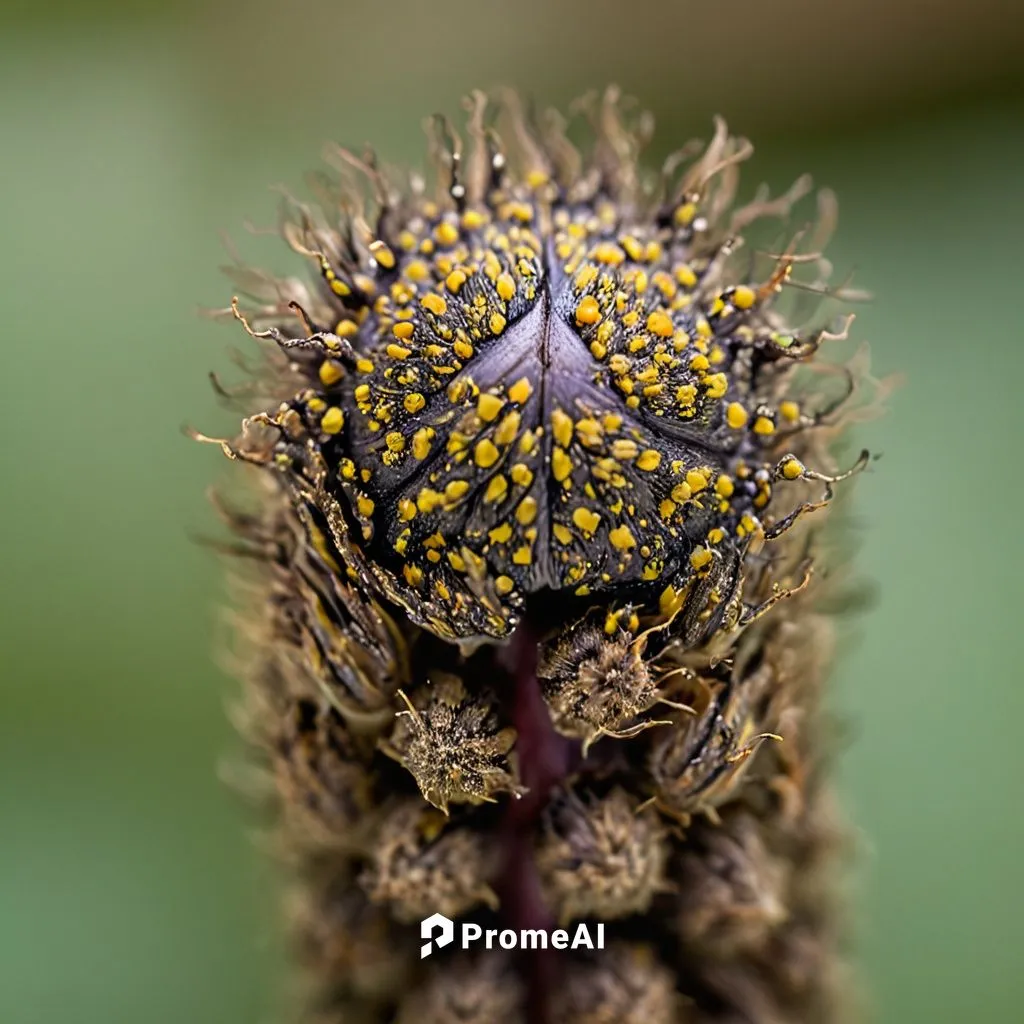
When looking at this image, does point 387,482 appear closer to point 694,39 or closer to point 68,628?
point 68,628

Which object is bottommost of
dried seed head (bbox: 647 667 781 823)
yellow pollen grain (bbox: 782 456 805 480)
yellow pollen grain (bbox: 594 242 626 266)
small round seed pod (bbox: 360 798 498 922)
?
small round seed pod (bbox: 360 798 498 922)

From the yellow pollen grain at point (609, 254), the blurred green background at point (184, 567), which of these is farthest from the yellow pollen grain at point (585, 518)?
the blurred green background at point (184, 567)

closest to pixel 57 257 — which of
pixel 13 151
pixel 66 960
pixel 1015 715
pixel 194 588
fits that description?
pixel 13 151

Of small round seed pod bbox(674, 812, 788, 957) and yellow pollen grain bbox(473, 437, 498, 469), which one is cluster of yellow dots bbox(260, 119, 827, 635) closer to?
yellow pollen grain bbox(473, 437, 498, 469)

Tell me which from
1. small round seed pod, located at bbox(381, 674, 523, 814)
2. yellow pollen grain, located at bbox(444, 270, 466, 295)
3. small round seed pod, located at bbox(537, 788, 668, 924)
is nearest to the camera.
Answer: yellow pollen grain, located at bbox(444, 270, 466, 295)

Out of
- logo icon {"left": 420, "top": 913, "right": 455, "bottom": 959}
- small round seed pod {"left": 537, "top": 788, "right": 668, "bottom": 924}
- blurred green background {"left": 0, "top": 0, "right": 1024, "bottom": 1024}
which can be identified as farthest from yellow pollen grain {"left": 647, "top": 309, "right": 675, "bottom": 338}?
blurred green background {"left": 0, "top": 0, "right": 1024, "bottom": 1024}

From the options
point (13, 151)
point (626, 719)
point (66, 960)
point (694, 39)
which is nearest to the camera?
point (626, 719)

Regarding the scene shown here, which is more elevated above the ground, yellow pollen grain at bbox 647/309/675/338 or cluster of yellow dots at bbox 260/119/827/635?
yellow pollen grain at bbox 647/309/675/338

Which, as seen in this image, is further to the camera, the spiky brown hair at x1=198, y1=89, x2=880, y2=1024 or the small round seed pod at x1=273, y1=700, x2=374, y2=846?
the small round seed pod at x1=273, y1=700, x2=374, y2=846
